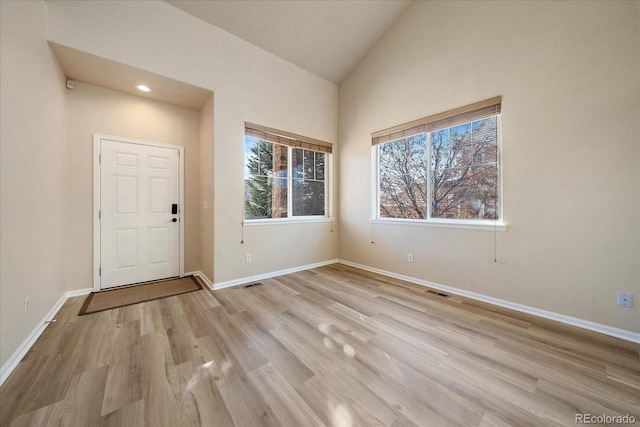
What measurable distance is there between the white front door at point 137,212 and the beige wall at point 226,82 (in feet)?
2.10

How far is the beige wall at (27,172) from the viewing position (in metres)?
1.67

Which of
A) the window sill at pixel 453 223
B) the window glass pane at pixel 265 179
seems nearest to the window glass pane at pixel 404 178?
the window sill at pixel 453 223

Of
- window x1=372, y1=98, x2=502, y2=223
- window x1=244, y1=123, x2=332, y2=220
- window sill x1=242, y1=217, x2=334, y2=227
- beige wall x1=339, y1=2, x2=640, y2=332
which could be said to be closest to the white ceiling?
beige wall x1=339, y1=2, x2=640, y2=332

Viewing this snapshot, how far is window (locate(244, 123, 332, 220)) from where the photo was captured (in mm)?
3625

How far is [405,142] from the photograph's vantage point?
12.1ft

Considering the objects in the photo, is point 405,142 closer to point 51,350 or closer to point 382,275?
point 382,275

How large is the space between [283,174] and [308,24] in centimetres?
214

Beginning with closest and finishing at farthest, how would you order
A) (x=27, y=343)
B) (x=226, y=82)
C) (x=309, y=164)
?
(x=27, y=343), (x=226, y=82), (x=309, y=164)

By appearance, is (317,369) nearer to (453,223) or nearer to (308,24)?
(453,223)

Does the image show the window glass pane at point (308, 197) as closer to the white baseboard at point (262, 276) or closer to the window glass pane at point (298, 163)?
the window glass pane at point (298, 163)

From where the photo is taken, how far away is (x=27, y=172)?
76.9 inches

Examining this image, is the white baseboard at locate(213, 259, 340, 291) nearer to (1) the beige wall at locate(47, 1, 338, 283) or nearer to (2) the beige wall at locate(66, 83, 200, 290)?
(1) the beige wall at locate(47, 1, 338, 283)

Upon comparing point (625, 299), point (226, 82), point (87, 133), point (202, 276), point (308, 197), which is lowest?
point (202, 276)

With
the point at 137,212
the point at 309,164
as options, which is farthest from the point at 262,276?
the point at 309,164
